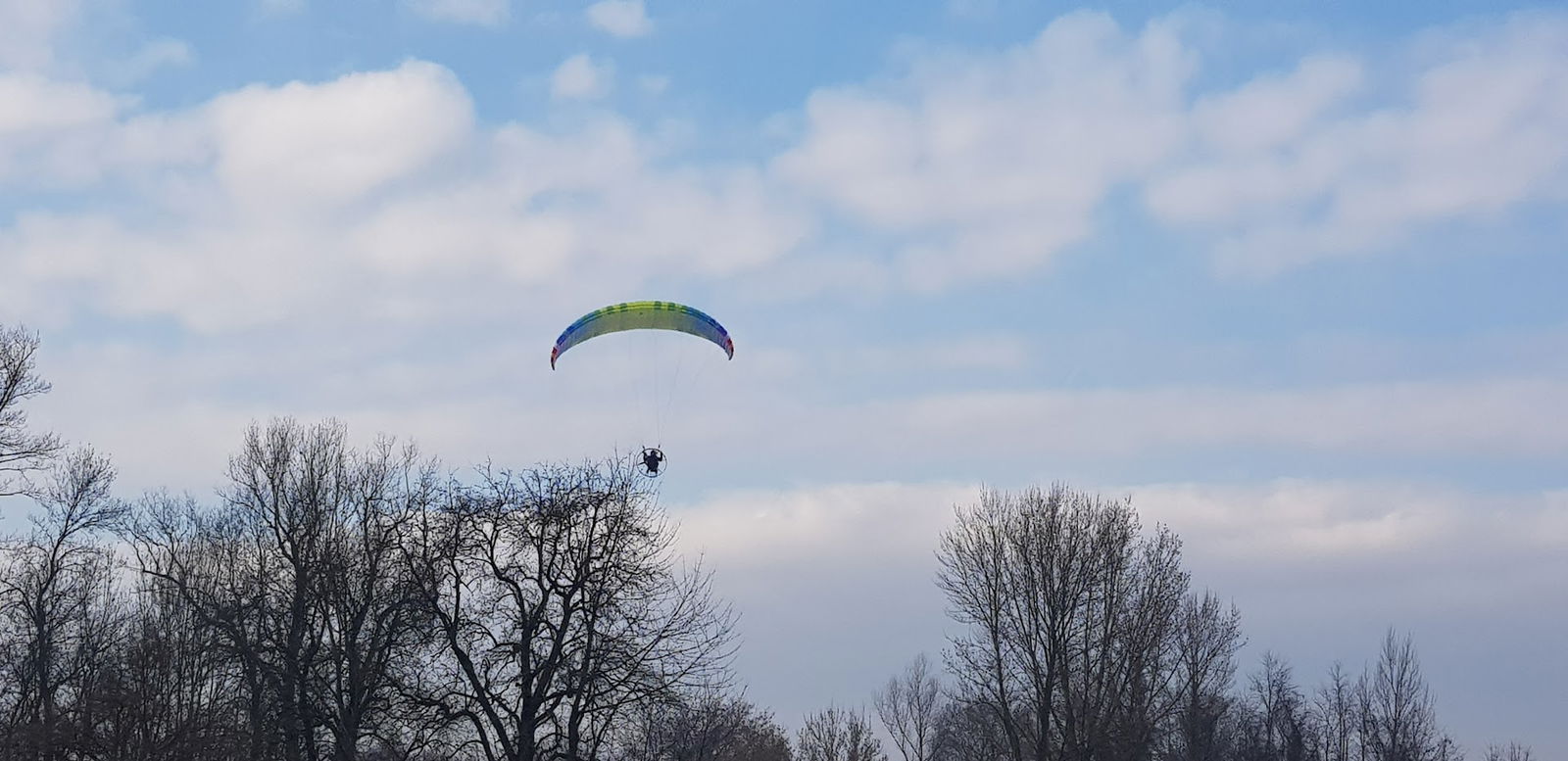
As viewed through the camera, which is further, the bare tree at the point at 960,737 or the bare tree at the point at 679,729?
the bare tree at the point at 960,737

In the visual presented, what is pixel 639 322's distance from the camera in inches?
1420

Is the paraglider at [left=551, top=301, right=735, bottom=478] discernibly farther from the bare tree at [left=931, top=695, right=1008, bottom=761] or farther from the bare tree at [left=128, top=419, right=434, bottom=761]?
the bare tree at [left=931, top=695, right=1008, bottom=761]

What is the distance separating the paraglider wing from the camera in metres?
36.0

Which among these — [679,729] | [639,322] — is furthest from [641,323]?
[679,729]

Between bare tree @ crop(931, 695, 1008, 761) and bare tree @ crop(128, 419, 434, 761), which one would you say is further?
bare tree @ crop(931, 695, 1008, 761)

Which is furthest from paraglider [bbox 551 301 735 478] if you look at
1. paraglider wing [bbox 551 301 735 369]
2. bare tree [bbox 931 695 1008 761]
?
bare tree [bbox 931 695 1008 761]

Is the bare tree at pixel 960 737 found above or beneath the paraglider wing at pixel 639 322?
beneath

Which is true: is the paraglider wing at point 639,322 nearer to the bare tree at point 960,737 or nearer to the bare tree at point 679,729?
the bare tree at point 679,729

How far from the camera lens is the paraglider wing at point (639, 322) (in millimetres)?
35969

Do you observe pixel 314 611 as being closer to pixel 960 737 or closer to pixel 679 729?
pixel 679 729

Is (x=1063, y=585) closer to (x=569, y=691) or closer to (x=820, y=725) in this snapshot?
(x=569, y=691)

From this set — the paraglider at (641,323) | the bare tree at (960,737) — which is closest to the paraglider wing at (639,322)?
the paraglider at (641,323)

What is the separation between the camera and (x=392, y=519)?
3653cm

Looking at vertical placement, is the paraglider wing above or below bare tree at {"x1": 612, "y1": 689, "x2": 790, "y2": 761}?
above
